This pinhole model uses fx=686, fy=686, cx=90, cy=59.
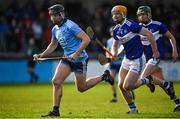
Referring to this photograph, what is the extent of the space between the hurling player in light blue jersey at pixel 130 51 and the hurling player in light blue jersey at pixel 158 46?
2.27 ft

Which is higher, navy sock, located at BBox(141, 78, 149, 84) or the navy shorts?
the navy shorts

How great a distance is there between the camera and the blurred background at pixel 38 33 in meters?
34.3

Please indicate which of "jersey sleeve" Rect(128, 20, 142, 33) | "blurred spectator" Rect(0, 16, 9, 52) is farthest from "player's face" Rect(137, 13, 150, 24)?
"blurred spectator" Rect(0, 16, 9, 52)

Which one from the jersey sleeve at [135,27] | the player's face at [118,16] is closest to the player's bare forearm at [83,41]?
the player's face at [118,16]

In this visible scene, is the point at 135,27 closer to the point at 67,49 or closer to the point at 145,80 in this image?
the point at 145,80

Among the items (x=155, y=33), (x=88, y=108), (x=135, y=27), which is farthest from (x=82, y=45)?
(x=88, y=108)

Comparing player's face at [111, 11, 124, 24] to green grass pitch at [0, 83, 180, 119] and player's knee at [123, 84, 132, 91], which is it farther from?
green grass pitch at [0, 83, 180, 119]

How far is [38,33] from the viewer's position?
Answer: 34969 millimetres

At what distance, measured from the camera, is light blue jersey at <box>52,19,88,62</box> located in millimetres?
15477

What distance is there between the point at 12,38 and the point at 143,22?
17.8 m

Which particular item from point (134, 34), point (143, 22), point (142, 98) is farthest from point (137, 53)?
point (142, 98)

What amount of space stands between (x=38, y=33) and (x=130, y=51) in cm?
1935

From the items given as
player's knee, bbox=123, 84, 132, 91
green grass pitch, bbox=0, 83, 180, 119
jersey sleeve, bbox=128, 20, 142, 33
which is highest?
jersey sleeve, bbox=128, 20, 142, 33

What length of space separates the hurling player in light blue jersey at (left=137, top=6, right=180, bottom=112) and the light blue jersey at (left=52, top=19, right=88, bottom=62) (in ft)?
6.61
